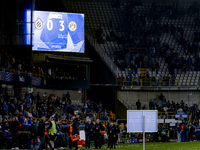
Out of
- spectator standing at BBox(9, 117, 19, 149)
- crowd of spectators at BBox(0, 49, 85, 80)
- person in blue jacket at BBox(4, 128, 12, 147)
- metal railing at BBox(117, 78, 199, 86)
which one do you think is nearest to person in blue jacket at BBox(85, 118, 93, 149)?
spectator standing at BBox(9, 117, 19, 149)

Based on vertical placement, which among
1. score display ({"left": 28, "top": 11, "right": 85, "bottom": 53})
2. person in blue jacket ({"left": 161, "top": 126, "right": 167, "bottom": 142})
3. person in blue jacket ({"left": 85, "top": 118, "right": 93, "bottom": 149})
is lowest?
person in blue jacket ({"left": 161, "top": 126, "right": 167, "bottom": 142})

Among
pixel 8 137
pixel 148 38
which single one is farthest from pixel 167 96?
pixel 8 137

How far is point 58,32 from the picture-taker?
40.6 meters

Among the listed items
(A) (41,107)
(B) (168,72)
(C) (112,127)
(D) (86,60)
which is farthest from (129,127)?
(B) (168,72)

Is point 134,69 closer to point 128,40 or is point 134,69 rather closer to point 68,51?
point 128,40

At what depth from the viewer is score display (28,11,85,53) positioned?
39.7 metres

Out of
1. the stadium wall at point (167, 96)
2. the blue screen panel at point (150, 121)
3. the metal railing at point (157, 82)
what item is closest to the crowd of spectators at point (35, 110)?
the metal railing at point (157, 82)

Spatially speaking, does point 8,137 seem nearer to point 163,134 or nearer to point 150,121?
point 150,121

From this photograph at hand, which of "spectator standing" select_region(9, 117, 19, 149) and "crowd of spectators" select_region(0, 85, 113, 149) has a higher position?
"crowd of spectators" select_region(0, 85, 113, 149)

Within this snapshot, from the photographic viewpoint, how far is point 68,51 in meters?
41.0

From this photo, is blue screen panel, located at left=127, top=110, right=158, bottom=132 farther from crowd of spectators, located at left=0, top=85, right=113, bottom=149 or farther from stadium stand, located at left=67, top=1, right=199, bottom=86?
stadium stand, located at left=67, top=1, right=199, bottom=86

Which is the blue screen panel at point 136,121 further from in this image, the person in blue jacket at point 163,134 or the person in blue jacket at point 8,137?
the person in blue jacket at point 163,134

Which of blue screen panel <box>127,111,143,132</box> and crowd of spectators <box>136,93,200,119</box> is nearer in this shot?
blue screen panel <box>127,111,143,132</box>

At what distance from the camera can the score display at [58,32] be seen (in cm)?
3966
